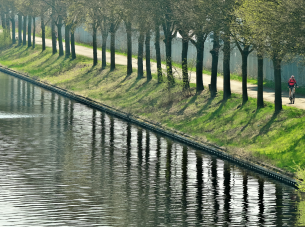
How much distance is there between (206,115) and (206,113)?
1.22 ft

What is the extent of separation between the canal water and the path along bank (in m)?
1.42

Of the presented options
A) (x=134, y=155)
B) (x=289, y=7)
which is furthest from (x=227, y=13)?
(x=134, y=155)

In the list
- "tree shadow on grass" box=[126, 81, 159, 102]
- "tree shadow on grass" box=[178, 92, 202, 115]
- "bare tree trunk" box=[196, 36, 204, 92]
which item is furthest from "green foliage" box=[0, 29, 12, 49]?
"tree shadow on grass" box=[178, 92, 202, 115]

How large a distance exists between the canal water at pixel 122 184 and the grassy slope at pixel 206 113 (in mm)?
1876

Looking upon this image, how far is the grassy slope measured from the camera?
887 inches

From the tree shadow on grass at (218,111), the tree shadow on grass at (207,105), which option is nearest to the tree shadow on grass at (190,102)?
the tree shadow on grass at (207,105)

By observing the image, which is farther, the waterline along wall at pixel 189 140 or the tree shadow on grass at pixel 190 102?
the tree shadow on grass at pixel 190 102

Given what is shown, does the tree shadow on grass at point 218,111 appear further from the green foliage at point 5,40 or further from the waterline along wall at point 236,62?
the green foliage at point 5,40

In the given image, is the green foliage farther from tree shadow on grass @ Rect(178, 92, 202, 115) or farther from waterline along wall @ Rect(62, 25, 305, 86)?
tree shadow on grass @ Rect(178, 92, 202, 115)

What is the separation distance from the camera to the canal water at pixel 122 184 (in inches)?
568

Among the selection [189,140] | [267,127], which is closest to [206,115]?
[189,140]

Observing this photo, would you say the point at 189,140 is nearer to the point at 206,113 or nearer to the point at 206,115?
the point at 206,115

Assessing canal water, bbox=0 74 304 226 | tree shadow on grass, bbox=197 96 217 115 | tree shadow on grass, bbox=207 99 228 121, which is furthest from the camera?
tree shadow on grass, bbox=197 96 217 115

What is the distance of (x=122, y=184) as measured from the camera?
17.5 meters
